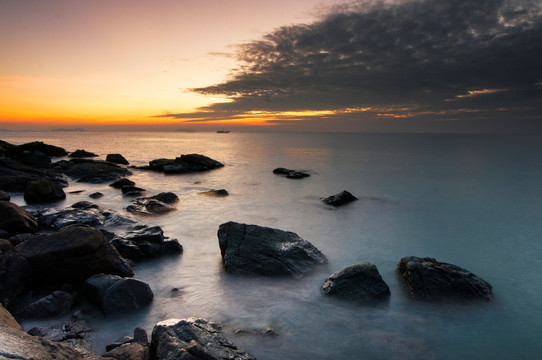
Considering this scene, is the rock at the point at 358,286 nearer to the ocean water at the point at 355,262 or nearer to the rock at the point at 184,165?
the ocean water at the point at 355,262

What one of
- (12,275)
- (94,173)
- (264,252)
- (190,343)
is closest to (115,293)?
(12,275)

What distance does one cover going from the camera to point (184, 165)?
A: 3231cm

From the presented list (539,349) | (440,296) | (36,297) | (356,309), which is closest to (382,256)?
(440,296)

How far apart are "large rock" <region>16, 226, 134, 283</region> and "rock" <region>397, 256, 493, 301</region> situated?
7.07 m

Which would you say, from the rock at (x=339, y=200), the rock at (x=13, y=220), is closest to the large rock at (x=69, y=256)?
the rock at (x=13, y=220)

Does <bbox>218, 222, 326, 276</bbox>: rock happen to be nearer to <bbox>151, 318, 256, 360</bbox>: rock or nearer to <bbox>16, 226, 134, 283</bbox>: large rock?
<bbox>16, 226, 134, 283</bbox>: large rock

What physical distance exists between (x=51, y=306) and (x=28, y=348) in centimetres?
348

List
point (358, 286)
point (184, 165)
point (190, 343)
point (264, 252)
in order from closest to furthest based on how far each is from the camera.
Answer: point (190, 343) → point (358, 286) → point (264, 252) → point (184, 165)

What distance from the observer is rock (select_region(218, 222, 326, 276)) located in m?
8.67

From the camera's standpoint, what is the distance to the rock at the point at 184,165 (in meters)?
31.0

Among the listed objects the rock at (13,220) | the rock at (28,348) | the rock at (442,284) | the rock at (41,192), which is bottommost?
the rock at (442,284)

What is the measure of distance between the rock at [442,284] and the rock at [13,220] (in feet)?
37.6

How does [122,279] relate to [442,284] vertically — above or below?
above

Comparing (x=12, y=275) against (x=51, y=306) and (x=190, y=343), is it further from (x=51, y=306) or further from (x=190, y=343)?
(x=190, y=343)
